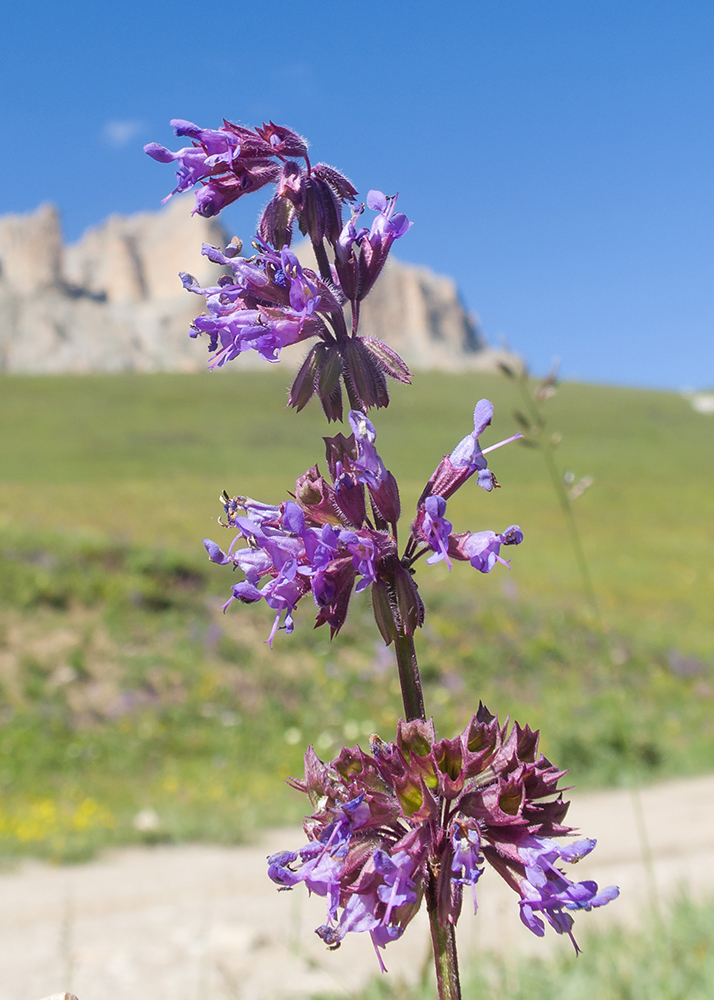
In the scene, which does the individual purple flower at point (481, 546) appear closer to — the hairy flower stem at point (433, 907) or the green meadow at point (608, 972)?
the hairy flower stem at point (433, 907)

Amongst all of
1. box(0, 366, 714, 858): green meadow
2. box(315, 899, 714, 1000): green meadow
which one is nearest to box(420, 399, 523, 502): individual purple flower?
box(315, 899, 714, 1000): green meadow

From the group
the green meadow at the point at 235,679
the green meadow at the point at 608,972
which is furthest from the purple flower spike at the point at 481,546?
the green meadow at the point at 235,679

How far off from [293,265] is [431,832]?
47.6 inches

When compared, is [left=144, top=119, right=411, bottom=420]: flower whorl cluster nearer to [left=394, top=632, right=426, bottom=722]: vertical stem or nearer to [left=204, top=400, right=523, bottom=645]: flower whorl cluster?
[left=204, top=400, right=523, bottom=645]: flower whorl cluster

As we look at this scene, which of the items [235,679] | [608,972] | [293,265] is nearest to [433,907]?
[293,265]

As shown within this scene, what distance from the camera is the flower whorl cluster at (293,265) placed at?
1780 mm

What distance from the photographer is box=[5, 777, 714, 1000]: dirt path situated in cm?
464

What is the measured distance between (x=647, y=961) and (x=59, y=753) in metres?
9.05

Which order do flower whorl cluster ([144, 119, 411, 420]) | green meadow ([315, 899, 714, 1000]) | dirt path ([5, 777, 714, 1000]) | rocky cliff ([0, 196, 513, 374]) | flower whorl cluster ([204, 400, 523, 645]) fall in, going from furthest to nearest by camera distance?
rocky cliff ([0, 196, 513, 374]), dirt path ([5, 777, 714, 1000]), green meadow ([315, 899, 714, 1000]), flower whorl cluster ([144, 119, 411, 420]), flower whorl cluster ([204, 400, 523, 645])

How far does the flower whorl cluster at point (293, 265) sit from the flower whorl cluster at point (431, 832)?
2.46ft

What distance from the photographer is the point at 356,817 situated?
1.60m

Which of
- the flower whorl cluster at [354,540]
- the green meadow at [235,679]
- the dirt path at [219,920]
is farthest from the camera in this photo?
the green meadow at [235,679]

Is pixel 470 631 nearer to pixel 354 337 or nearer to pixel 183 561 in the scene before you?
pixel 183 561

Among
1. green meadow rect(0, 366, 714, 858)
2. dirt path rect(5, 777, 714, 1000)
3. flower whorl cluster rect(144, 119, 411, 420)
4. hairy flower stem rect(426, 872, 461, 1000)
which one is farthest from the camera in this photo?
green meadow rect(0, 366, 714, 858)
